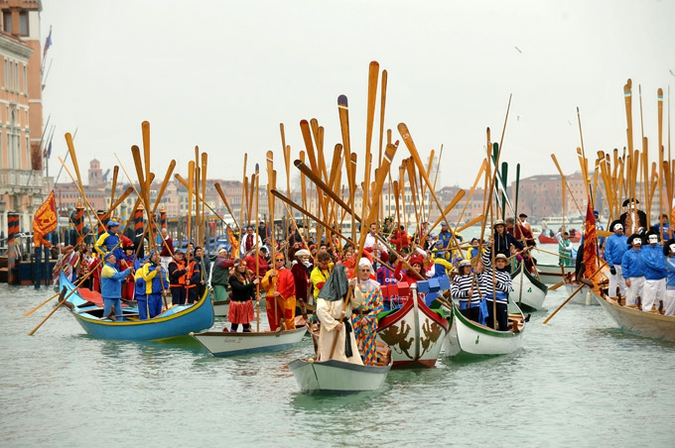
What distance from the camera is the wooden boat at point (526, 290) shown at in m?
29.2

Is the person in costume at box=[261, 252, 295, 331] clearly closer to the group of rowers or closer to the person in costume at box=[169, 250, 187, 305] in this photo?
the person in costume at box=[169, 250, 187, 305]

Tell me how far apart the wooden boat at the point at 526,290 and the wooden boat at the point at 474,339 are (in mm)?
9075

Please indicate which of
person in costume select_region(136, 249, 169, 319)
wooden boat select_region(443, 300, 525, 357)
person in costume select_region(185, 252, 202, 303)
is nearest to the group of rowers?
wooden boat select_region(443, 300, 525, 357)

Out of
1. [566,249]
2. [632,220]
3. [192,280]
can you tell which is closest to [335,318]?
[192,280]

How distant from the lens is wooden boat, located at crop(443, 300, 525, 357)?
1856 centimetres

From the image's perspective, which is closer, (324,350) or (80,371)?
(324,350)

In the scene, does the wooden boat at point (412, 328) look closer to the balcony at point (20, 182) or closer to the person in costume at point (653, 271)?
the person in costume at point (653, 271)

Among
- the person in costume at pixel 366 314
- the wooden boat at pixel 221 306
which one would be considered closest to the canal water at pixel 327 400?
the person in costume at pixel 366 314

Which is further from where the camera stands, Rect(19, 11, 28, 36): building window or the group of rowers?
Rect(19, 11, 28, 36): building window

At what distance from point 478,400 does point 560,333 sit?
28.3ft

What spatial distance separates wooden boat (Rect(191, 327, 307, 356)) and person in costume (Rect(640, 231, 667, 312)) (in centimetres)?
644

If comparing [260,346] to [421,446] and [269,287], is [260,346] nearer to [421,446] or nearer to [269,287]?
[269,287]

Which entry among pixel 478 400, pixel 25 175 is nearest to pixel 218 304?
pixel 478 400

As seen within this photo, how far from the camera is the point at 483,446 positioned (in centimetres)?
1364
